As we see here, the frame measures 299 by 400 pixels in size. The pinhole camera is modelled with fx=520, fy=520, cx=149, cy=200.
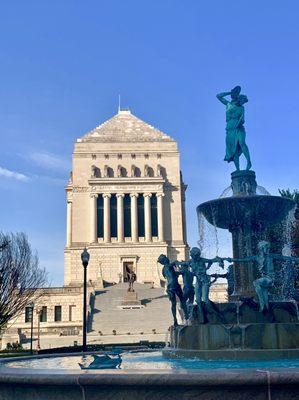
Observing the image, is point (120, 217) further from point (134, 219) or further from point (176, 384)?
point (176, 384)

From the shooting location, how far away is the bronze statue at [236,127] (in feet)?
55.7

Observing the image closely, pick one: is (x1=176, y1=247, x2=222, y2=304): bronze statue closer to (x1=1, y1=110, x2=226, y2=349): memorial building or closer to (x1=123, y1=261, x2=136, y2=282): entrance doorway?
(x1=1, y1=110, x2=226, y2=349): memorial building

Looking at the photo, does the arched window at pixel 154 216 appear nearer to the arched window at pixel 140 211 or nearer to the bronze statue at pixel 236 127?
the arched window at pixel 140 211

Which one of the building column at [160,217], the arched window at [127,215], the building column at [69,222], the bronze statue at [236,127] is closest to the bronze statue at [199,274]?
the bronze statue at [236,127]

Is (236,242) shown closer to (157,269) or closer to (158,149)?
(157,269)

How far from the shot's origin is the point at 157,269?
236ft

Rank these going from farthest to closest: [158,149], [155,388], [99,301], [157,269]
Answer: [158,149], [157,269], [99,301], [155,388]

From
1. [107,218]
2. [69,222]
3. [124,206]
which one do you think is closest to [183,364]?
[107,218]

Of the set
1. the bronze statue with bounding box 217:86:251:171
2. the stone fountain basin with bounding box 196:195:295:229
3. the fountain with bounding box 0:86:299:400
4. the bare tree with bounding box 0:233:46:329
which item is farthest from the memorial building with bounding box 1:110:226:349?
the fountain with bounding box 0:86:299:400

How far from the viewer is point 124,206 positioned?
249 feet

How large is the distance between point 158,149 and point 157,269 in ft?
63.2

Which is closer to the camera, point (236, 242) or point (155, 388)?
point (155, 388)

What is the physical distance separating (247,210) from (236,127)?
119 inches

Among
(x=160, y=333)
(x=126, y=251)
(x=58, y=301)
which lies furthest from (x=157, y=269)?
(x=160, y=333)
